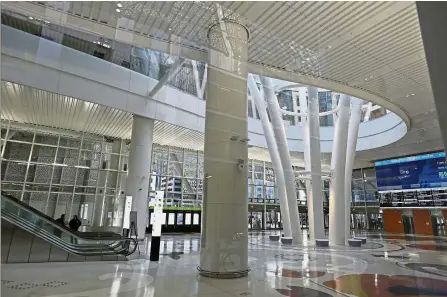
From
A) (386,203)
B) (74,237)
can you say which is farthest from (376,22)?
(386,203)

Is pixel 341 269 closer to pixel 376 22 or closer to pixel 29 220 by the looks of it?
pixel 376 22

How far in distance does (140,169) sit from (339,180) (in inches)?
332

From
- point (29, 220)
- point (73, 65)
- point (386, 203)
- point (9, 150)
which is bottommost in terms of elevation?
point (29, 220)

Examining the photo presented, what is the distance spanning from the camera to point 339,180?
1212 cm

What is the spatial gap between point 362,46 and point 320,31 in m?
1.39

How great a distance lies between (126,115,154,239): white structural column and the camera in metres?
12.0

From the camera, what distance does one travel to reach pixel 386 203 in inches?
856

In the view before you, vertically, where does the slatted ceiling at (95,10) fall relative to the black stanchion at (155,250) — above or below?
above

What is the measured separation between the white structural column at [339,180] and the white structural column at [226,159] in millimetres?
7261

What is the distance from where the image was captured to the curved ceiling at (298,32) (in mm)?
5637


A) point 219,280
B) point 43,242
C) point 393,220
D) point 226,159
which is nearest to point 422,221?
point 393,220

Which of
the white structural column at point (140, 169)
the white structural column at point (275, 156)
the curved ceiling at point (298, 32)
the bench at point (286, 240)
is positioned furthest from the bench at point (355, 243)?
the white structural column at point (140, 169)

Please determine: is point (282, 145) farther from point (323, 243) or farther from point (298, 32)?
point (298, 32)

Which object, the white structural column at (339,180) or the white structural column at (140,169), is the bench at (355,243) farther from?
the white structural column at (140,169)
